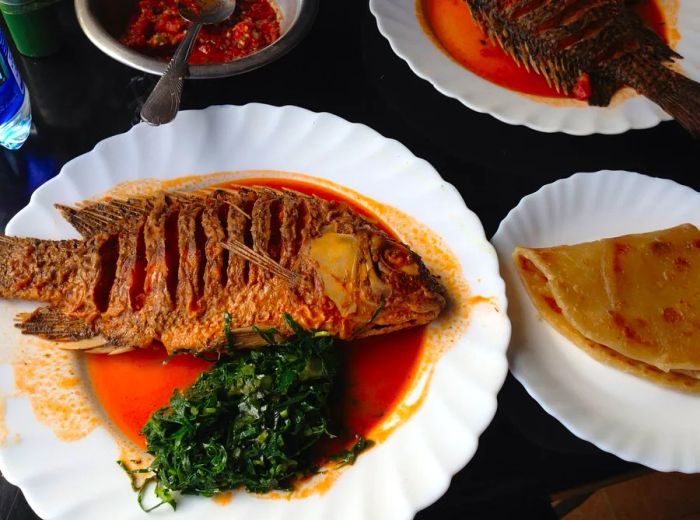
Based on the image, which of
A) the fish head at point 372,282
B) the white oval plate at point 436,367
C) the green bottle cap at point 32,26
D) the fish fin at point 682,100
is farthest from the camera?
the green bottle cap at point 32,26

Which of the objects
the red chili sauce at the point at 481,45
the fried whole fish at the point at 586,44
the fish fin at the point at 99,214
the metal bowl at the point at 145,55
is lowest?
the fish fin at the point at 99,214

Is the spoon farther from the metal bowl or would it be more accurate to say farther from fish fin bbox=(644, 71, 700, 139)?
fish fin bbox=(644, 71, 700, 139)

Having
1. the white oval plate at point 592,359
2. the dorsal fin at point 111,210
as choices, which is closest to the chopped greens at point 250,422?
the dorsal fin at point 111,210

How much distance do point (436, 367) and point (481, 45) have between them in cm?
198

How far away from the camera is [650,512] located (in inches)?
118

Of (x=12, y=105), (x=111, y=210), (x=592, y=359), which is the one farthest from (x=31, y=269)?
(x=592, y=359)

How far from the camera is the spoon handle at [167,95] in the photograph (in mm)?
2654

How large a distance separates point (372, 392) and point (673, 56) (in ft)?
7.50

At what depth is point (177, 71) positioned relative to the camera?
2.80 meters

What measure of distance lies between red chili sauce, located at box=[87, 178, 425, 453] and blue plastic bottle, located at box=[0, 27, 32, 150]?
129 cm

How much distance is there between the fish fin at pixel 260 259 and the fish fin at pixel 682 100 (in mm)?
1841

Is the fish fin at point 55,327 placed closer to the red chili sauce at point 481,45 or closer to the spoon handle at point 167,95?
the spoon handle at point 167,95

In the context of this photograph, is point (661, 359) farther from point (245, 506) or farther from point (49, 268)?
point (49, 268)

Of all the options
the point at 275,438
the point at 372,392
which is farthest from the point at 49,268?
the point at 372,392
